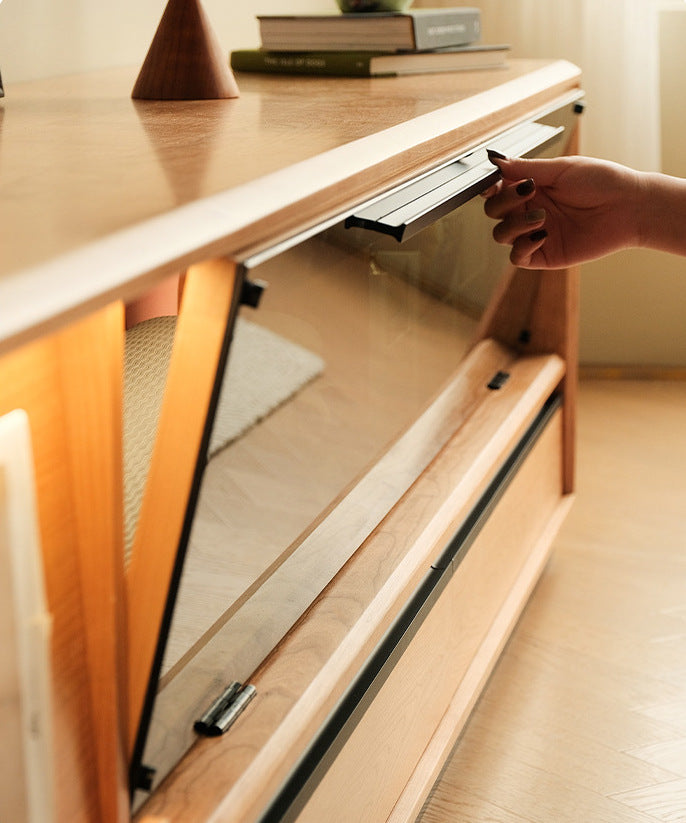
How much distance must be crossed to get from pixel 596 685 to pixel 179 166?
1175 millimetres

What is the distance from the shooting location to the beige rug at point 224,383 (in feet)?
2.13

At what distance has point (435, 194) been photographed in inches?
33.5

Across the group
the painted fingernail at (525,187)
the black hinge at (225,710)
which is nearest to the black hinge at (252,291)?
the black hinge at (225,710)

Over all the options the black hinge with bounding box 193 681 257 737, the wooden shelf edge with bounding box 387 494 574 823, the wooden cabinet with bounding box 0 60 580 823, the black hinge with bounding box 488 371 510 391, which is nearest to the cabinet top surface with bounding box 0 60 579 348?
the wooden cabinet with bounding box 0 60 580 823

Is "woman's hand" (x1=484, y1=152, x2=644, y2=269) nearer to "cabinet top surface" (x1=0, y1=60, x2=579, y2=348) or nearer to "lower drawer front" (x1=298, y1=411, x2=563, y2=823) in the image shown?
"cabinet top surface" (x1=0, y1=60, x2=579, y2=348)

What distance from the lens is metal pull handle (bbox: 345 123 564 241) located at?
2.44ft

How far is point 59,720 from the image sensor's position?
0.64m

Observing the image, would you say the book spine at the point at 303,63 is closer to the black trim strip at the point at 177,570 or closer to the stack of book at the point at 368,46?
the stack of book at the point at 368,46

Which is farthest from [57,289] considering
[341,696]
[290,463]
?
[341,696]

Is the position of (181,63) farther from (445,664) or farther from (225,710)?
(445,664)

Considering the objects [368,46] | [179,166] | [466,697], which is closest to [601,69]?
[368,46]

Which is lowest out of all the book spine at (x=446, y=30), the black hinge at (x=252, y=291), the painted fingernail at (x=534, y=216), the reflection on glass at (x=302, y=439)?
the reflection on glass at (x=302, y=439)

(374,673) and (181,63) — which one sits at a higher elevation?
(181,63)

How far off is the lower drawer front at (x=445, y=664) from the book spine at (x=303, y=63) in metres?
0.66
